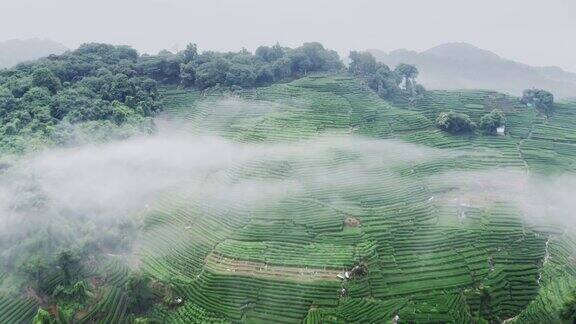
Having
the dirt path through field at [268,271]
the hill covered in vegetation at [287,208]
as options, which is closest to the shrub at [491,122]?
the hill covered in vegetation at [287,208]

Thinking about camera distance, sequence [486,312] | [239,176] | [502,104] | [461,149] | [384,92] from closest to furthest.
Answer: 1. [486,312]
2. [239,176]
3. [461,149]
4. [502,104]
5. [384,92]

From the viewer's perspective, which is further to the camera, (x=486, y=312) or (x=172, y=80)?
(x=172, y=80)

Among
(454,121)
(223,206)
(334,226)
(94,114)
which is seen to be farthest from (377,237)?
(94,114)

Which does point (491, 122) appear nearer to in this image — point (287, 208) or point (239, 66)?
point (287, 208)

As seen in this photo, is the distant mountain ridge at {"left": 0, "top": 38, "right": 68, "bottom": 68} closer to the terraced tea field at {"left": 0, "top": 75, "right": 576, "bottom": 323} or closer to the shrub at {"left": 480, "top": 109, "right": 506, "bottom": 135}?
the terraced tea field at {"left": 0, "top": 75, "right": 576, "bottom": 323}

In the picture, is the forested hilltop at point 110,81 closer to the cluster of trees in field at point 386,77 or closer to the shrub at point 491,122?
the cluster of trees in field at point 386,77

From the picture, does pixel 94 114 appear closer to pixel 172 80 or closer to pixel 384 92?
pixel 172 80

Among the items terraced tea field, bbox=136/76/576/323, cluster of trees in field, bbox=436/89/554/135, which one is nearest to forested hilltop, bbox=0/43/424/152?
terraced tea field, bbox=136/76/576/323
